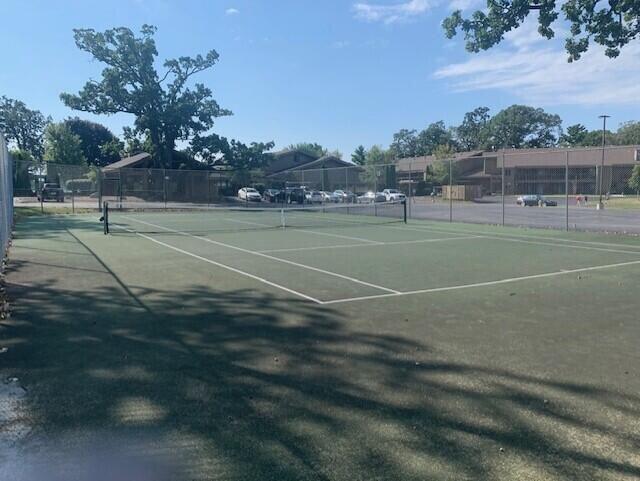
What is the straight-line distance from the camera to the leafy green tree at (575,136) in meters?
113

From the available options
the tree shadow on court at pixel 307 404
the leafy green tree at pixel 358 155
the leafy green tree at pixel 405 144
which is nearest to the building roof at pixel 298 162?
the leafy green tree at pixel 358 155

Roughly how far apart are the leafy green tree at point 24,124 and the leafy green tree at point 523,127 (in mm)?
96059

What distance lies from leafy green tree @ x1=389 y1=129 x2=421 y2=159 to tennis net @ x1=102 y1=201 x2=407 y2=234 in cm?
9675

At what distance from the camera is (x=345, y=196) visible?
3406cm

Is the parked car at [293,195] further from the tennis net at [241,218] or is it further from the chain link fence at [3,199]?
the chain link fence at [3,199]

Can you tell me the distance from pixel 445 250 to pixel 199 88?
47671mm

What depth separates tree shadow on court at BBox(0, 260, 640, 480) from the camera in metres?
3.25

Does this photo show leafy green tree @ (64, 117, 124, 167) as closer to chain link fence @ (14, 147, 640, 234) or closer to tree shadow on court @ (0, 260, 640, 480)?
chain link fence @ (14, 147, 640, 234)

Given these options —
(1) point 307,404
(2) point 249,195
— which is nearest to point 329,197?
(2) point 249,195

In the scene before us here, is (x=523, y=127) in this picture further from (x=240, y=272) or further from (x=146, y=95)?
(x=240, y=272)

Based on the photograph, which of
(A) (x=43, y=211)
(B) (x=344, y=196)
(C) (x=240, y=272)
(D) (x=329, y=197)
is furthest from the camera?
(D) (x=329, y=197)

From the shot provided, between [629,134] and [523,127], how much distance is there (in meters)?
28.0

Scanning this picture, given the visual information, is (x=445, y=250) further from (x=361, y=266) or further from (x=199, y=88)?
(x=199, y=88)

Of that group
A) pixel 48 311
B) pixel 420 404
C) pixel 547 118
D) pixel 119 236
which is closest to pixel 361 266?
pixel 48 311
